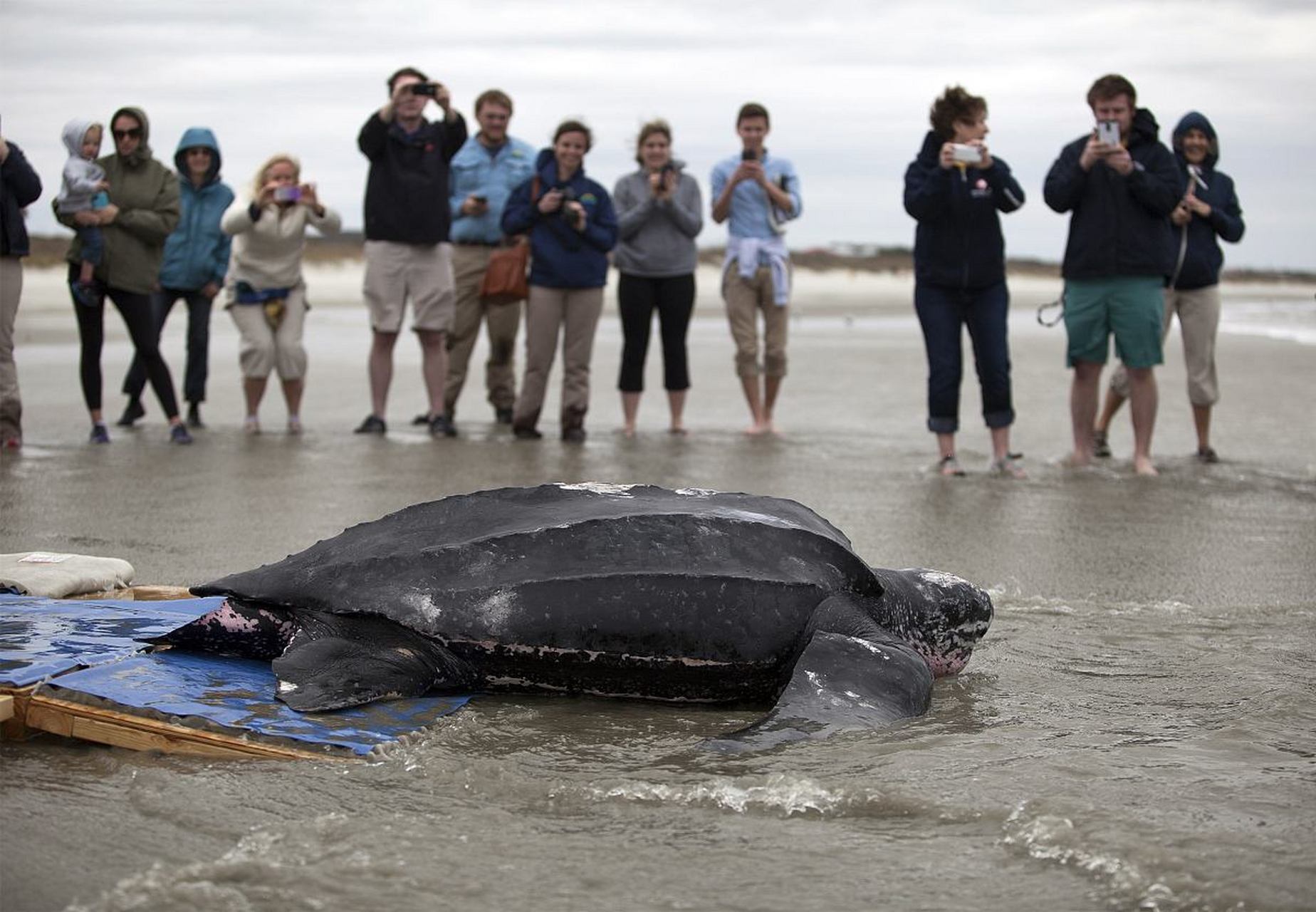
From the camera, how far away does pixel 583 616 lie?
2957 mm

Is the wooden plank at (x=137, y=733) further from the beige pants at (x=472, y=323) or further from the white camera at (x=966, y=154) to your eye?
the beige pants at (x=472, y=323)

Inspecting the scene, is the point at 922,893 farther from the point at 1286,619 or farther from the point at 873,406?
the point at 873,406

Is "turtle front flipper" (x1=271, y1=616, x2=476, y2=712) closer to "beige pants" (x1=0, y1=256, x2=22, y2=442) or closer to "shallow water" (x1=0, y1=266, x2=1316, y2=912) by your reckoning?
"shallow water" (x1=0, y1=266, x2=1316, y2=912)

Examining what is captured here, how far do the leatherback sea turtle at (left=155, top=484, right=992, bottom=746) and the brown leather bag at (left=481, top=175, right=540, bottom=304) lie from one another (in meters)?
5.50

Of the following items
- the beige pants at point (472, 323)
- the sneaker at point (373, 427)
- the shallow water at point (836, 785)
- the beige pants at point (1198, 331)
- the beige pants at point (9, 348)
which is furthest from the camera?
the beige pants at point (472, 323)

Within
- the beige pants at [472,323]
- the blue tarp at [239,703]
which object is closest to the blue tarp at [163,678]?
the blue tarp at [239,703]

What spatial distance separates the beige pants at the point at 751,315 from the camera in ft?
27.8

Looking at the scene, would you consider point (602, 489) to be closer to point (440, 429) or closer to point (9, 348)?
point (440, 429)

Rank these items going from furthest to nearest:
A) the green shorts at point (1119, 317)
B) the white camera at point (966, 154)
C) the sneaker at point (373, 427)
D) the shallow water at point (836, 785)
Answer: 1. the sneaker at point (373, 427)
2. the green shorts at point (1119, 317)
3. the white camera at point (966, 154)
4. the shallow water at point (836, 785)

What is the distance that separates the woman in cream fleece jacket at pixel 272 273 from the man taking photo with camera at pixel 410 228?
0.35 meters

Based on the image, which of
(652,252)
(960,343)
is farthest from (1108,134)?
(652,252)

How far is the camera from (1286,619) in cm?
391

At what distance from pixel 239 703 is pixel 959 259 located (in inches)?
184

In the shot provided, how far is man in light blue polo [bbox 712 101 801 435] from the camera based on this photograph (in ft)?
27.5
